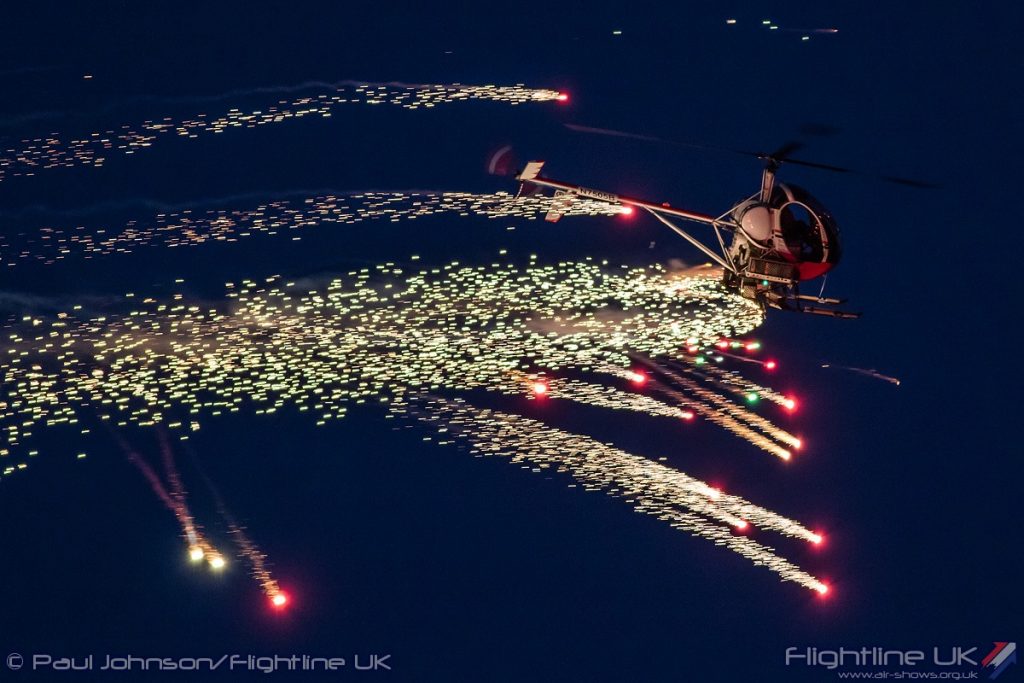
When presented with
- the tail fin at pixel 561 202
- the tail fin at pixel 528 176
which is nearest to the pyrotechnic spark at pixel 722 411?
the tail fin at pixel 561 202

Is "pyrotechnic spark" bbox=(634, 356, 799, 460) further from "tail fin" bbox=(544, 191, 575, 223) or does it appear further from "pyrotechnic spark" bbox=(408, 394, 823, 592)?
"tail fin" bbox=(544, 191, 575, 223)

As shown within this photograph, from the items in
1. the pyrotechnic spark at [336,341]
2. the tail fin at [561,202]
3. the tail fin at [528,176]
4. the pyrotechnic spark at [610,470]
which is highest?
the tail fin at [528,176]

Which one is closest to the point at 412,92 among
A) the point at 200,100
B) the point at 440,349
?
the point at 200,100

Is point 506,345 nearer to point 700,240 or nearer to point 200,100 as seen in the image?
point 700,240

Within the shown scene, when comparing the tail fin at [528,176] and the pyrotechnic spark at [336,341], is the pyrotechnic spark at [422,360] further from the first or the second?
the tail fin at [528,176]

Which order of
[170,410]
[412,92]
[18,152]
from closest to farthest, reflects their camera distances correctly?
[170,410] < [18,152] < [412,92]

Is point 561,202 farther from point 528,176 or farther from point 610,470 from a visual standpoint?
point 610,470

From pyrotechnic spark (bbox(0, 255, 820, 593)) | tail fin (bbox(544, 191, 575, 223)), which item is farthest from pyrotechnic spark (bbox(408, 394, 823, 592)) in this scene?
tail fin (bbox(544, 191, 575, 223))
